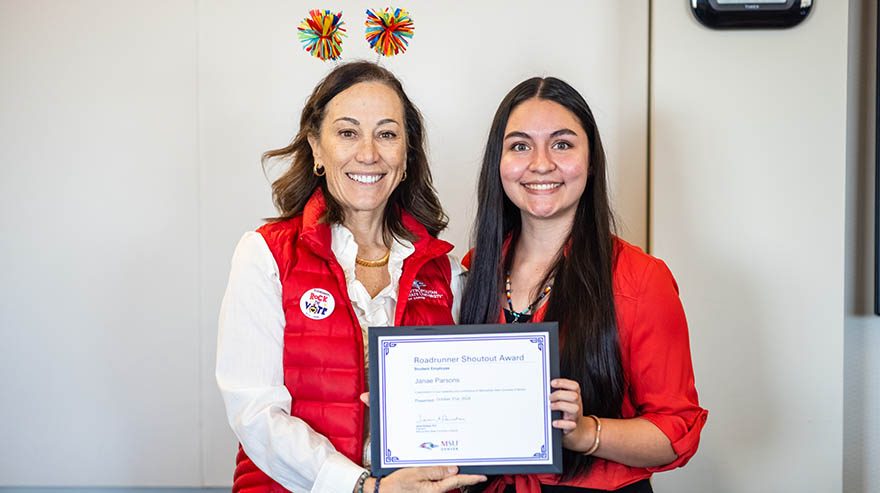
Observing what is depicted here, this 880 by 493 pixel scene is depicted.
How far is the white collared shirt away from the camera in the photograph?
1.77 metres

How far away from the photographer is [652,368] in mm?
1857

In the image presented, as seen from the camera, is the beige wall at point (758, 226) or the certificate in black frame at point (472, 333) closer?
the certificate in black frame at point (472, 333)

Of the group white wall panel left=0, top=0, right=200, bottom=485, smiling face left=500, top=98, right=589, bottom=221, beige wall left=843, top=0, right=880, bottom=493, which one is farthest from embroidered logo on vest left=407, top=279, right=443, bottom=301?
beige wall left=843, top=0, right=880, bottom=493

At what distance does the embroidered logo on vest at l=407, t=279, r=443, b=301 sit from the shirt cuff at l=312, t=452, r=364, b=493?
1.47 feet

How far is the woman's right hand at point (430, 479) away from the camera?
1715 mm

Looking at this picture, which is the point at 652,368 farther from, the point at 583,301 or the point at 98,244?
the point at 98,244

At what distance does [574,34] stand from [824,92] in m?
0.86

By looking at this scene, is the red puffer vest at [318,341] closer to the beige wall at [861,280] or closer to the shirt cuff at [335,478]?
the shirt cuff at [335,478]

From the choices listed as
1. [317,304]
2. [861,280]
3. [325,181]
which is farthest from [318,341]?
[861,280]

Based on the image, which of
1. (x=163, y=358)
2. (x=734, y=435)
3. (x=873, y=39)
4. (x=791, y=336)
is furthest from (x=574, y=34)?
(x=163, y=358)

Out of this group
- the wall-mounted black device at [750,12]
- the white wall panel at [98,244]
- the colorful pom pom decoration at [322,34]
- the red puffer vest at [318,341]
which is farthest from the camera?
the white wall panel at [98,244]

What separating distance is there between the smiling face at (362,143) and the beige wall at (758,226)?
44.9 inches

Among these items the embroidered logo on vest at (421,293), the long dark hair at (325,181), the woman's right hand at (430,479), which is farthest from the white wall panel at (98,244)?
the woman's right hand at (430,479)

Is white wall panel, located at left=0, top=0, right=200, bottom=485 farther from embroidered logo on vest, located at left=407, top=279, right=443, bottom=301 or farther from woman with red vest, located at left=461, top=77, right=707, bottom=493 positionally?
woman with red vest, located at left=461, top=77, right=707, bottom=493
